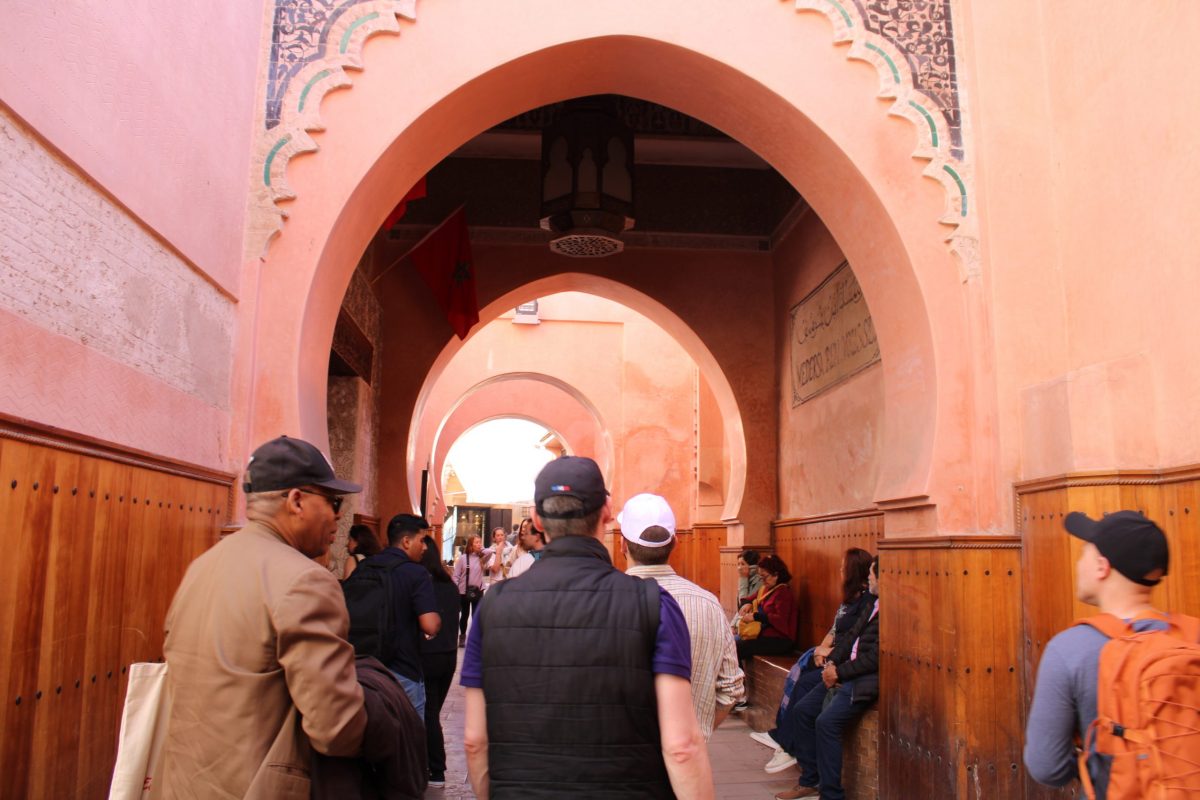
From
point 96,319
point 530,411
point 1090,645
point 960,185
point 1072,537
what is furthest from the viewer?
point 530,411

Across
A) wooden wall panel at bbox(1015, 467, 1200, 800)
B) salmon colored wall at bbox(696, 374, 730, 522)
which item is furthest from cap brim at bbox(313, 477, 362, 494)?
salmon colored wall at bbox(696, 374, 730, 522)

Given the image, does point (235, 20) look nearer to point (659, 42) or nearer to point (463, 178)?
point (659, 42)

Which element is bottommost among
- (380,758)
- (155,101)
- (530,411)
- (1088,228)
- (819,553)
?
(380,758)

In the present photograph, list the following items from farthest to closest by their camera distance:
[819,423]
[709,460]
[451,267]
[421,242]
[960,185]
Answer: [709,460], [451,267], [421,242], [819,423], [960,185]

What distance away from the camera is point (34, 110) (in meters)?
2.59

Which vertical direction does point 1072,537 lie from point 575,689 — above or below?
above

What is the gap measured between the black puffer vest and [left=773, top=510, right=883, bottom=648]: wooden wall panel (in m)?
4.68

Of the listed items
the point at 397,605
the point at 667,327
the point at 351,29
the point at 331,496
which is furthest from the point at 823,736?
the point at 667,327

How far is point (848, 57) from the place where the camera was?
4.66m

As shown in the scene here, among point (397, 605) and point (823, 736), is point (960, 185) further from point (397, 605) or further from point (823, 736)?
point (397, 605)

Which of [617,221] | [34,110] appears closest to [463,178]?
[617,221]

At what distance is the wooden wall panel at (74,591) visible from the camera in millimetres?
2494

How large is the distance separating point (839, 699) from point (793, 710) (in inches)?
20.7

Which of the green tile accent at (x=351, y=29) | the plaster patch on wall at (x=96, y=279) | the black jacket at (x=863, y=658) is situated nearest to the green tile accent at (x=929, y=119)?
the black jacket at (x=863, y=658)
